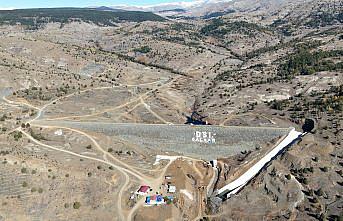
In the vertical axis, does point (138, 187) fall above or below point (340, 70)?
below

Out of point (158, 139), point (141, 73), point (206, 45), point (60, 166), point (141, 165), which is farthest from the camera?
point (206, 45)

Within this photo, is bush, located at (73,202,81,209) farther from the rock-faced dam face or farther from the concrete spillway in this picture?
the rock-faced dam face

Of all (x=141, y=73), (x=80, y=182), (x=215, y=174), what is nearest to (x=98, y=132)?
(x=80, y=182)

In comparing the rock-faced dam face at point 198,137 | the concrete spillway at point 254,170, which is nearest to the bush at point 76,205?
the concrete spillway at point 254,170

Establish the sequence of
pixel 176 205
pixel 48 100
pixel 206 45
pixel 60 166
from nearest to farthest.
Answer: pixel 176 205
pixel 60 166
pixel 48 100
pixel 206 45

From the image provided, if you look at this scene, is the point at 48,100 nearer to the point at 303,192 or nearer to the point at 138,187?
the point at 138,187

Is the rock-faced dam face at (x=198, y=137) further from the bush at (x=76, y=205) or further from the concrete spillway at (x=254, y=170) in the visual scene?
the bush at (x=76, y=205)
